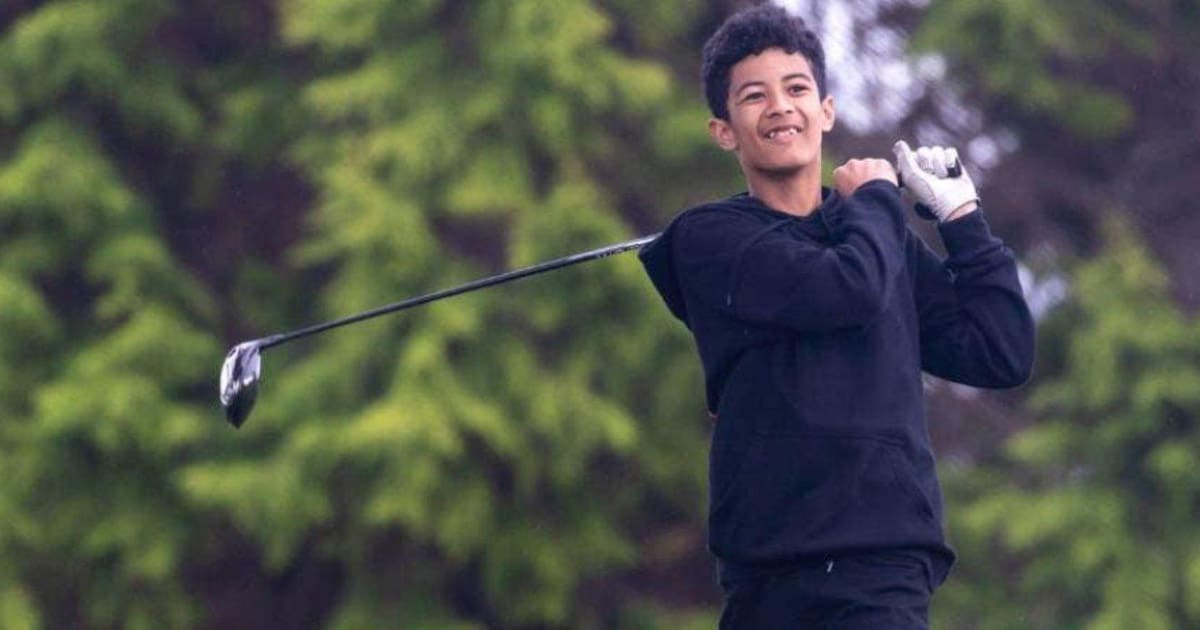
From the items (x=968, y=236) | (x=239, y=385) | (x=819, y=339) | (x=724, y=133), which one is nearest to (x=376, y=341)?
(x=239, y=385)

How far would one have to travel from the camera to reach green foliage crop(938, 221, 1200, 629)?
10.5m

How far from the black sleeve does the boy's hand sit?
0.12 metres

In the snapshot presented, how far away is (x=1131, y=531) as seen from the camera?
1072 centimetres

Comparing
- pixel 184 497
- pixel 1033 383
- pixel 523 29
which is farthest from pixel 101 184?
pixel 1033 383

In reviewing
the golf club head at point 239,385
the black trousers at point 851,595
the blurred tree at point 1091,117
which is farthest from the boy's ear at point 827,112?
the blurred tree at point 1091,117

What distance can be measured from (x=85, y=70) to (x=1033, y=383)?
15.6 ft

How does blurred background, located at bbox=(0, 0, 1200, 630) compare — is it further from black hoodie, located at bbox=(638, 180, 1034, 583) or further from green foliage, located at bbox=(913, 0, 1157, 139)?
black hoodie, located at bbox=(638, 180, 1034, 583)

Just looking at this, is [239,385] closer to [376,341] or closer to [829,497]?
[829,497]

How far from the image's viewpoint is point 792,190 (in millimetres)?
3830

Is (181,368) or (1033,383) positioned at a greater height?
(181,368)

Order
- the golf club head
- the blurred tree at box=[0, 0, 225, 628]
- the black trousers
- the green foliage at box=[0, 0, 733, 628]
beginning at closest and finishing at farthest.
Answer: the black trousers → the golf club head → the green foliage at box=[0, 0, 733, 628] → the blurred tree at box=[0, 0, 225, 628]

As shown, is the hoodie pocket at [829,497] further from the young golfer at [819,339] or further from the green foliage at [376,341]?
the green foliage at [376,341]

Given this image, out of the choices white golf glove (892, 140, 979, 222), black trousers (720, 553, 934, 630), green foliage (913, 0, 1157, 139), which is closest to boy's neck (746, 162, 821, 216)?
white golf glove (892, 140, 979, 222)

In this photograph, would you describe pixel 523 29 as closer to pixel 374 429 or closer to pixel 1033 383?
pixel 374 429
